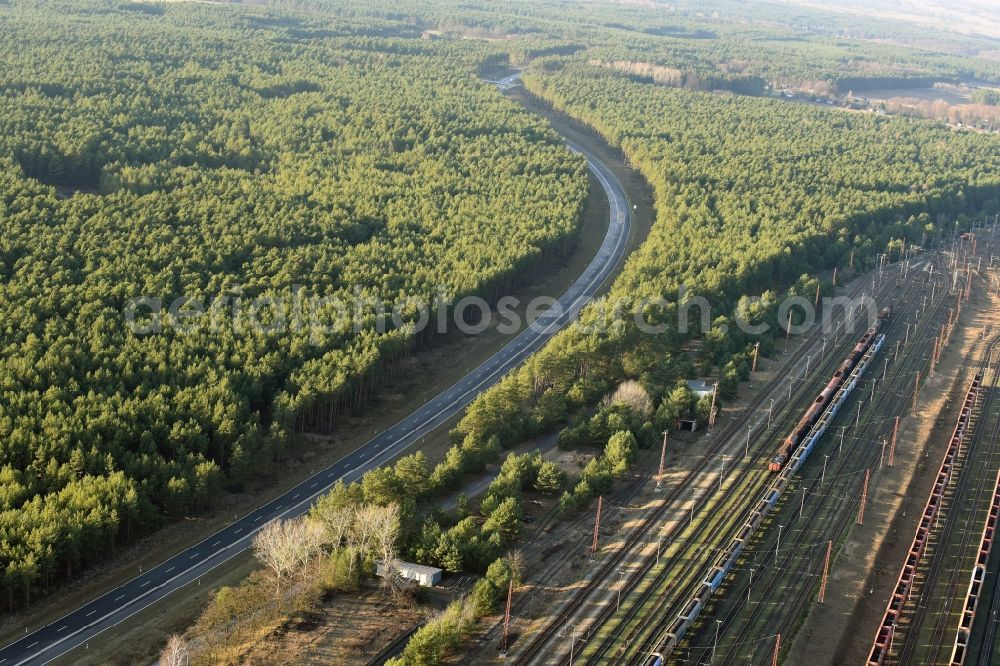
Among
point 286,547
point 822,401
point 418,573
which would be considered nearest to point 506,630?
point 418,573

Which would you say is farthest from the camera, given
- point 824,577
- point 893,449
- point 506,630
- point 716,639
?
point 893,449

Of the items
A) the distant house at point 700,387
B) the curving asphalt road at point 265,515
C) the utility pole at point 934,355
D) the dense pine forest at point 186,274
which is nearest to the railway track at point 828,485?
the utility pole at point 934,355

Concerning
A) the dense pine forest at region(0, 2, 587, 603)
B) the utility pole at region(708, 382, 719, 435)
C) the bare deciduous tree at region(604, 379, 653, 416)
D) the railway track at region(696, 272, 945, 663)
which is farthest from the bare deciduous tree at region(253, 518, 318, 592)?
the utility pole at region(708, 382, 719, 435)

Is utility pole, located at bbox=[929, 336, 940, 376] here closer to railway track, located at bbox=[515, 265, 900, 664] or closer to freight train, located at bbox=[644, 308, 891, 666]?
freight train, located at bbox=[644, 308, 891, 666]

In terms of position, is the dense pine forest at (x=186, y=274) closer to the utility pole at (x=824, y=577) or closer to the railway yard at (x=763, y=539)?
the railway yard at (x=763, y=539)

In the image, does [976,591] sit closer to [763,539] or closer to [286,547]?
[763,539]

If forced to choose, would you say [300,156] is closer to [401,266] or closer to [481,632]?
[401,266]

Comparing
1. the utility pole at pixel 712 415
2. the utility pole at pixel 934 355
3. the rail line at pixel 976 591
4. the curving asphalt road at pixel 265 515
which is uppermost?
the utility pole at pixel 934 355
